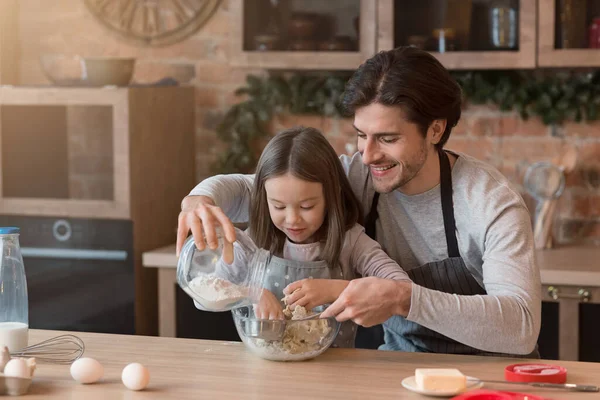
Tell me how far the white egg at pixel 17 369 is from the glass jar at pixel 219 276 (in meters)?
0.32

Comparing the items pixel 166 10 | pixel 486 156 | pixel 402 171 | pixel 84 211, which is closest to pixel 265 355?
pixel 402 171

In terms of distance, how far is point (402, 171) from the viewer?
2.07 m

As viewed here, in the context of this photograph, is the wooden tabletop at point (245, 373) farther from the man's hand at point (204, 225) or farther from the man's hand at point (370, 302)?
the man's hand at point (204, 225)

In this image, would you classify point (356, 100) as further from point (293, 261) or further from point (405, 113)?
point (293, 261)

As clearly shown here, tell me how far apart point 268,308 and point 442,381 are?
375 mm

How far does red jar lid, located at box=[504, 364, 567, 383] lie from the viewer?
1.64m

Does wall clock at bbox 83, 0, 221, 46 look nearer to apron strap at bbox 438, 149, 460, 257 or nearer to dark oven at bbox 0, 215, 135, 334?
dark oven at bbox 0, 215, 135, 334

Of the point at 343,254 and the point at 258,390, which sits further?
the point at 343,254

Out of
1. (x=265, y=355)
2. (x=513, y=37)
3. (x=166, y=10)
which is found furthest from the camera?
(x=166, y=10)

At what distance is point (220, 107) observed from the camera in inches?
149

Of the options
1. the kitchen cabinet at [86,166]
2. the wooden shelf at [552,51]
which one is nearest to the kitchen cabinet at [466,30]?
the wooden shelf at [552,51]

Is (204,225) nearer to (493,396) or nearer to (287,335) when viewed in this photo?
(287,335)

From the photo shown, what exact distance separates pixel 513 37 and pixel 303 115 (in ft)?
3.03

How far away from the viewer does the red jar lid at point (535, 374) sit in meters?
1.64
